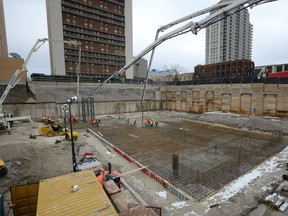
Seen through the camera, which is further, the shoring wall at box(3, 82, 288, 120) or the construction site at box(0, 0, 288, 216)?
the shoring wall at box(3, 82, 288, 120)

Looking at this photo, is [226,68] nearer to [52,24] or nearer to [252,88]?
[252,88]

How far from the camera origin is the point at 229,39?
9494 cm

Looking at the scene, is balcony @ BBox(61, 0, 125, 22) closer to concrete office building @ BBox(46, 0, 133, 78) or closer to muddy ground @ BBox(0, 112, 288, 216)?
concrete office building @ BBox(46, 0, 133, 78)

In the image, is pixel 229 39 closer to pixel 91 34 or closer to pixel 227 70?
pixel 227 70

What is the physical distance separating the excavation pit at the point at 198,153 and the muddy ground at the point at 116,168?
29.3 inches

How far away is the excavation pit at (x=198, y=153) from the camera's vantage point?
8.16 metres

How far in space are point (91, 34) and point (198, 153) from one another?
178ft

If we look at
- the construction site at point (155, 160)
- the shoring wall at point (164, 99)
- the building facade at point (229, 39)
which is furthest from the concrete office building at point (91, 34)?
the building facade at point (229, 39)

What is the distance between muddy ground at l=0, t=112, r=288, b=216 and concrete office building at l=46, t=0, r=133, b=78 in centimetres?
3875

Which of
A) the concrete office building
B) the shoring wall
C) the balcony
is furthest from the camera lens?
the balcony

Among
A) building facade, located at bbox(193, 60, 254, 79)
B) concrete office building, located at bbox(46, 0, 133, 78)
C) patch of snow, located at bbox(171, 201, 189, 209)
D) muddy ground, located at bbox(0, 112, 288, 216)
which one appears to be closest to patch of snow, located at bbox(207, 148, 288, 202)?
muddy ground, located at bbox(0, 112, 288, 216)

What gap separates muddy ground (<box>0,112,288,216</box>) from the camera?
20.2ft

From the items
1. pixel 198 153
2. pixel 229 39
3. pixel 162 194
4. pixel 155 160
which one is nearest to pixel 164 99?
pixel 198 153

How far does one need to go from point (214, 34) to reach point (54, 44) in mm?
90404
